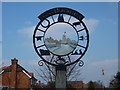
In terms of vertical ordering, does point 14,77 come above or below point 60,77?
below

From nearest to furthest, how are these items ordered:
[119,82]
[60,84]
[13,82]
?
1. [60,84]
2. [119,82]
3. [13,82]

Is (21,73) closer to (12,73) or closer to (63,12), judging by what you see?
(12,73)

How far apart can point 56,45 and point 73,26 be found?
1.17 meters

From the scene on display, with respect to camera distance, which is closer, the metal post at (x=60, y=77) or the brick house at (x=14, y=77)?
the metal post at (x=60, y=77)

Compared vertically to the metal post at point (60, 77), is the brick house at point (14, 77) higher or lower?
lower

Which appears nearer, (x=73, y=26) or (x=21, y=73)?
(x=73, y=26)

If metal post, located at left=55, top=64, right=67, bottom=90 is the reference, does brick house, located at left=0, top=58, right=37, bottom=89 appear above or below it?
below

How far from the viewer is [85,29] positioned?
376 inches

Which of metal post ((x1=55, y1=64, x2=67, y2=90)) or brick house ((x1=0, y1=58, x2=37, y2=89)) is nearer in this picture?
metal post ((x1=55, y1=64, x2=67, y2=90))

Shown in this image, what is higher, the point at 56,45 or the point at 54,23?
the point at 54,23

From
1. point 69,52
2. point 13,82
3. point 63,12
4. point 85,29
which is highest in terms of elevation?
point 63,12

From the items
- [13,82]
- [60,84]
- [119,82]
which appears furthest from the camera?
[13,82]

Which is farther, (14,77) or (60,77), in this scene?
(14,77)

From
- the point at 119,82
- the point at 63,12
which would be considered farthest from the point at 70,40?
the point at 119,82
